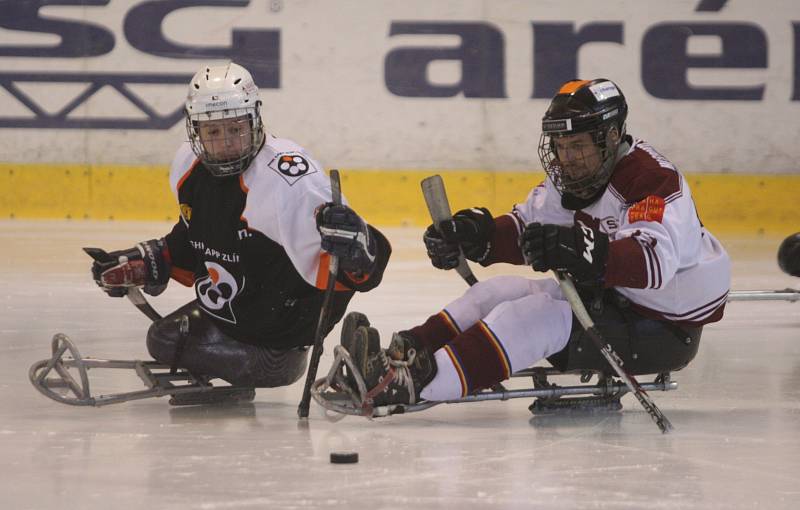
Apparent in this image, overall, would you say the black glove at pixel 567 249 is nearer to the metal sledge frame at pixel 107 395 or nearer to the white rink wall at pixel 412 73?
the metal sledge frame at pixel 107 395

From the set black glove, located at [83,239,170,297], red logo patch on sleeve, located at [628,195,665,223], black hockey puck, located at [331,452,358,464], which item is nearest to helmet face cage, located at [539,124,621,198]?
red logo patch on sleeve, located at [628,195,665,223]

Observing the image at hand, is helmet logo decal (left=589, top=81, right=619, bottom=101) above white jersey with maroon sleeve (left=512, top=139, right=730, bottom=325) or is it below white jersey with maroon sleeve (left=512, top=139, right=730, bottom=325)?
above

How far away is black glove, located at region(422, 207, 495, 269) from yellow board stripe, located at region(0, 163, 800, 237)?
485 cm

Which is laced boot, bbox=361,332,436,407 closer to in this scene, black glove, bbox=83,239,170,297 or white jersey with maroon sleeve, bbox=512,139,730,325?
white jersey with maroon sleeve, bbox=512,139,730,325

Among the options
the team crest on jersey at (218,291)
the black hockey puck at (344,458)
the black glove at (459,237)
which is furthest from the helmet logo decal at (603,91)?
the black hockey puck at (344,458)

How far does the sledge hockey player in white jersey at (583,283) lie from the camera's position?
3.23 metres

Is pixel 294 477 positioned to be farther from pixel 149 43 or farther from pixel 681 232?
pixel 149 43

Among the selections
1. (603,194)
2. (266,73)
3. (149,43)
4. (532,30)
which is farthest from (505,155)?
(603,194)

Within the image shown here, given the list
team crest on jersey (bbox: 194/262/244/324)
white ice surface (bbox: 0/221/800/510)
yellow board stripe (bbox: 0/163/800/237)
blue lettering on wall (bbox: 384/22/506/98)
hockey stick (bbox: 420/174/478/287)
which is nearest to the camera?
white ice surface (bbox: 0/221/800/510)

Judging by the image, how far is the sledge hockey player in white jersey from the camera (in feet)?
10.6

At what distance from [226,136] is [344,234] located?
18.6 inches

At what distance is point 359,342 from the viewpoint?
3184 mm

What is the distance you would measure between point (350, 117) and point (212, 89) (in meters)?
5.29

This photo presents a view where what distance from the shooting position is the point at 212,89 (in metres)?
3.50
